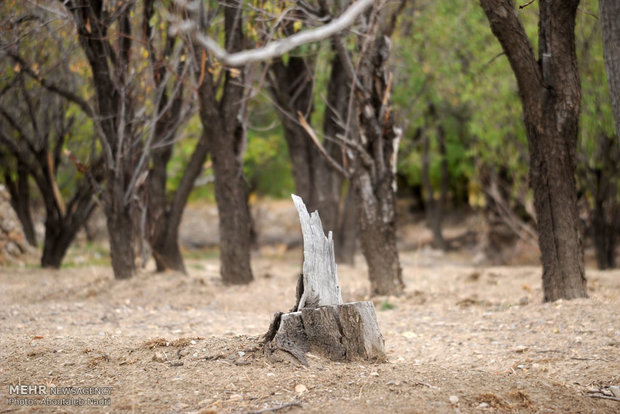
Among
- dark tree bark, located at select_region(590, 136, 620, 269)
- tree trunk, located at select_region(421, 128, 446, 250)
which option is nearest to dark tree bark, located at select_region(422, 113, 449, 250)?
tree trunk, located at select_region(421, 128, 446, 250)

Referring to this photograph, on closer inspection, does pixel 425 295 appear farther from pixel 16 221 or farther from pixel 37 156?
pixel 16 221

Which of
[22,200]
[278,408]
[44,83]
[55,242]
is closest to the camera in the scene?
[278,408]

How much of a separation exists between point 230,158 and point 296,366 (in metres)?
5.24

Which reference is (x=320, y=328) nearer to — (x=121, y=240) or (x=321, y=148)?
(x=321, y=148)

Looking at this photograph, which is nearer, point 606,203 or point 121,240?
point 121,240

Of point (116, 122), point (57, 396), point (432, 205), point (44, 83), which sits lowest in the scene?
point (57, 396)

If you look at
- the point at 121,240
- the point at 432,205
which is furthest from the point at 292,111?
the point at 432,205

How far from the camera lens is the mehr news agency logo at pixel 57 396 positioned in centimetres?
343

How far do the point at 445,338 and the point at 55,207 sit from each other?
840 cm

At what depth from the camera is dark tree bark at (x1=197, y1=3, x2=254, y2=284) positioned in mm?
8453

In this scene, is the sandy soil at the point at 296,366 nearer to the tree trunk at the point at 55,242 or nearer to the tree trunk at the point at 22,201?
the tree trunk at the point at 55,242

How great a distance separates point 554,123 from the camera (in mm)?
5914

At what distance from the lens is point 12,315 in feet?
20.4

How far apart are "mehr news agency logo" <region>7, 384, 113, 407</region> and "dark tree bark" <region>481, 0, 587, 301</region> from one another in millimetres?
4493
